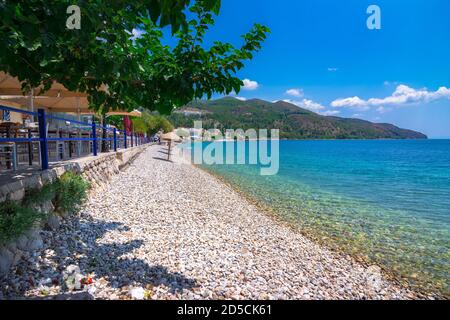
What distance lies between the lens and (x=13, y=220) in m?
3.14

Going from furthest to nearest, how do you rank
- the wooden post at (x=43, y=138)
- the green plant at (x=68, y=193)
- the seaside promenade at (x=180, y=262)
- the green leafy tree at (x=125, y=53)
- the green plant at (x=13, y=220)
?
the wooden post at (x=43, y=138) → the green plant at (x=68, y=193) → the seaside promenade at (x=180, y=262) → the green plant at (x=13, y=220) → the green leafy tree at (x=125, y=53)

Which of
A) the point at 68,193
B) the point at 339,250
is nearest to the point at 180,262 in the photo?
the point at 68,193

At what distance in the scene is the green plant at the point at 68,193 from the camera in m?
4.74

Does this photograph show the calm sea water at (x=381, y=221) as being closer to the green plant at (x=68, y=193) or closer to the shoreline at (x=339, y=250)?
the shoreline at (x=339, y=250)

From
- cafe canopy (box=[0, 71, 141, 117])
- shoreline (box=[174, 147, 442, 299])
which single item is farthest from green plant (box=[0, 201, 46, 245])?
shoreline (box=[174, 147, 442, 299])

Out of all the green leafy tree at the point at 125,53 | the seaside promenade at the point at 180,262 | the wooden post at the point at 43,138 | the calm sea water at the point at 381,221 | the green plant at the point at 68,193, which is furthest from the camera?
the calm sea water at the point at 381,221

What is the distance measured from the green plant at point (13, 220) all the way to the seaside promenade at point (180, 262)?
Result: 14.7 inches

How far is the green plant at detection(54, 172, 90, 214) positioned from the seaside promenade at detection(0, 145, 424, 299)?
273 mm

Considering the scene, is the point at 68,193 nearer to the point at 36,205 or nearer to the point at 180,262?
the point at 36,205

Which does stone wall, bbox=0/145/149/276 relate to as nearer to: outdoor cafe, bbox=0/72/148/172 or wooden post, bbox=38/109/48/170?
wooden post, bbox=38/109/48/170

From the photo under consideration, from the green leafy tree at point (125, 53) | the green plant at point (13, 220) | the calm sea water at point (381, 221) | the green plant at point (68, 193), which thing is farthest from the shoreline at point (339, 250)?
the green plant at point (13, 220)
